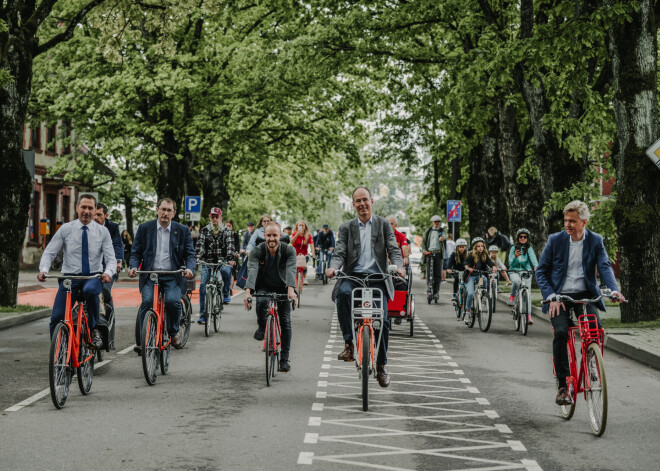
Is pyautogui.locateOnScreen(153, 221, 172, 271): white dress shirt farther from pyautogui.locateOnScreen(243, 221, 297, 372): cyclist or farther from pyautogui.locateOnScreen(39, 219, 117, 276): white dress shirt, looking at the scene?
pyautogui.locateOnScreen(39, 219, 117, 276): white dress shirt

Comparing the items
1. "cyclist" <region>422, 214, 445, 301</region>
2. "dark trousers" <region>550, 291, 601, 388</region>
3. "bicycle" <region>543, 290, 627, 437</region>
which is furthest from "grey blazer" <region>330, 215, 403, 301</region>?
"cyclist" <region>422, 214, 445, 301</region>

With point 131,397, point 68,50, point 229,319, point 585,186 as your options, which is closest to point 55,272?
point 68,50

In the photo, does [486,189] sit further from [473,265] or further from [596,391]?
[596,391]

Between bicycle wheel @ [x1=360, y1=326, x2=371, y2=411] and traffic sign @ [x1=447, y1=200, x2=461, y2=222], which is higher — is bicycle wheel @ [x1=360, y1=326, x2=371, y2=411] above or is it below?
below

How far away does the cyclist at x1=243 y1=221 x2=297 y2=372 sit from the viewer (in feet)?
36.2

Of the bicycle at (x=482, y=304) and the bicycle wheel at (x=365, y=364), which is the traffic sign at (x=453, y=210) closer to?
the bicycle at (x=482, y=304)

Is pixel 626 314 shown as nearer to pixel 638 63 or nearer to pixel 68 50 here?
pixel 638 63

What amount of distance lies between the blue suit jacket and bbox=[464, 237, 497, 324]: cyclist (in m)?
9.68

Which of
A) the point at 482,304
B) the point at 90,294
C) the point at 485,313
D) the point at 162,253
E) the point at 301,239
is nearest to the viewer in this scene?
the point at 90,294

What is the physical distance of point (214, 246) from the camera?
1733 cm

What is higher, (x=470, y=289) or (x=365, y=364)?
(x=470, y=289)

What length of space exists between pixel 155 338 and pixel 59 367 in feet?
6.44

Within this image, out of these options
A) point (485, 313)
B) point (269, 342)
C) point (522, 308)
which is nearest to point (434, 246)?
point (485, 313)

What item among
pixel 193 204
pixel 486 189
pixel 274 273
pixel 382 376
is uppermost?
pixel 486 189
